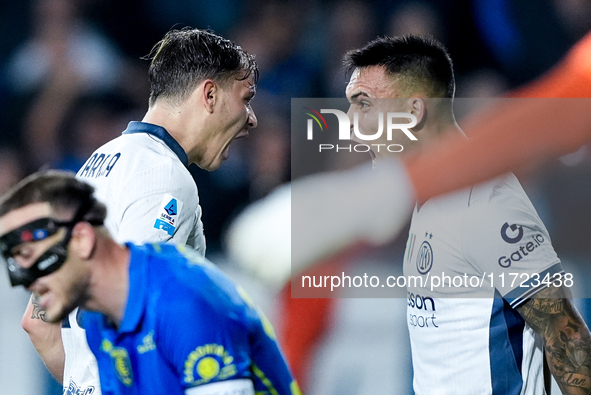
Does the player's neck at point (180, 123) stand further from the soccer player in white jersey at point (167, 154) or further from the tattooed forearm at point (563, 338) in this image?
the tattooed forearm at point (563, 338)

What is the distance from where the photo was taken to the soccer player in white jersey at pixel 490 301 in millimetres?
1769

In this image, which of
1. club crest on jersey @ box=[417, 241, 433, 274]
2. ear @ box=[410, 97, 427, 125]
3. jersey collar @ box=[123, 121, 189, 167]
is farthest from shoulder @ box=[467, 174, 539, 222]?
jersey collar @ box=[123, 121, 189, 167]

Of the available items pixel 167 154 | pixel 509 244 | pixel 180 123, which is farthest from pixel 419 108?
pixel 167 154

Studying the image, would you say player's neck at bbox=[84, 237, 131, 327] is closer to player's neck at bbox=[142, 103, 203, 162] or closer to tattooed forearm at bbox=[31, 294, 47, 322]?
player's neck at bbox=[142, 103, 203, 162]

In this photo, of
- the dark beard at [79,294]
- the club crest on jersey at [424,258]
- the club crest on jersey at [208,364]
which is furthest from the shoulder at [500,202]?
the dark beard at [79,294]

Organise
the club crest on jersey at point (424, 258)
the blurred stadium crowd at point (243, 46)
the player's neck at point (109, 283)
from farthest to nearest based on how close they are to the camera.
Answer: the blurred stadium crowd at point (243, 46)
the club crest on jersey at point (424, 258)
the player's neck at point (109, 283)

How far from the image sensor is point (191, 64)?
6.92 feet

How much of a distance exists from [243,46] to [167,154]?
133cm

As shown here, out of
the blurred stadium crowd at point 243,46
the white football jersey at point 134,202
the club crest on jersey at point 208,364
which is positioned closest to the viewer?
the club crest on jersey at point 208,364

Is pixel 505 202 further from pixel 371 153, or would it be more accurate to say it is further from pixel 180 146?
pixel 180 146

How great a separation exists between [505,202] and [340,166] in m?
1.00

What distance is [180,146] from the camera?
6.66ft

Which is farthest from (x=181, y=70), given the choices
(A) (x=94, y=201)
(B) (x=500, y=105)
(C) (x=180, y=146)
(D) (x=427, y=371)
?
(B) (x=500, y=105)

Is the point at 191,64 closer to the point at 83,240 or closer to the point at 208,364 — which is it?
the point at 83,240
